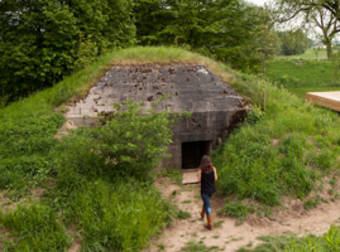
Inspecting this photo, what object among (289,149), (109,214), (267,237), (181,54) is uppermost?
(181,54)

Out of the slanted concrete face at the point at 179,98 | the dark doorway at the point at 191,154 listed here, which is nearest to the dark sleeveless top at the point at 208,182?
the slanted concrete face at the point at 179,98

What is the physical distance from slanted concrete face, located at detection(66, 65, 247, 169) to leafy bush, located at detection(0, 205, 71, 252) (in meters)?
3.83

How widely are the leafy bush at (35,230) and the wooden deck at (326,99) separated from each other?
9059 mm

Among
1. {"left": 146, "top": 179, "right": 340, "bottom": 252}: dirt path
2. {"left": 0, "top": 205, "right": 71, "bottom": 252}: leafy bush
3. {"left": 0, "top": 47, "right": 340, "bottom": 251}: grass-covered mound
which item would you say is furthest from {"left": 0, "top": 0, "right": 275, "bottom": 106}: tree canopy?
{"left": 0, "top": 205, "right": 71, "bottom": 252}: leafy bush

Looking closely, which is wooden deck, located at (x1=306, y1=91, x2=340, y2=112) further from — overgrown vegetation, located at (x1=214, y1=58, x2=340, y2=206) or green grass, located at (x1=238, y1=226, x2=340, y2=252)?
green grass, located at (x1=238, y1=226, x2=340, y2=252)

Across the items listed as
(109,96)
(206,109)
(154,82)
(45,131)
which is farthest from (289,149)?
(45,131)

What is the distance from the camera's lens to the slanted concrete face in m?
9.71

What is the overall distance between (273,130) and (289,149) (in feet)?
3.14

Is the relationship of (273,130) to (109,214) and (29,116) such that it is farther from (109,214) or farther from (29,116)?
(29,116)

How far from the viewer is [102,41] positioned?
12.9 metres

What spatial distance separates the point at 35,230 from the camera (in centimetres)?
556

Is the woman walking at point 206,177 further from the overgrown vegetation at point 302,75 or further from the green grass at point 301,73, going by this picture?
the green grass at point 301,73

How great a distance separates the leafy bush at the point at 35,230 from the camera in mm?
5289

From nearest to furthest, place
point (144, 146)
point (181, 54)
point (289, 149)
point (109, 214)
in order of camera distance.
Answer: point (109, 214)
point (144, 146)
point (289, 149)
point (181, 54)
